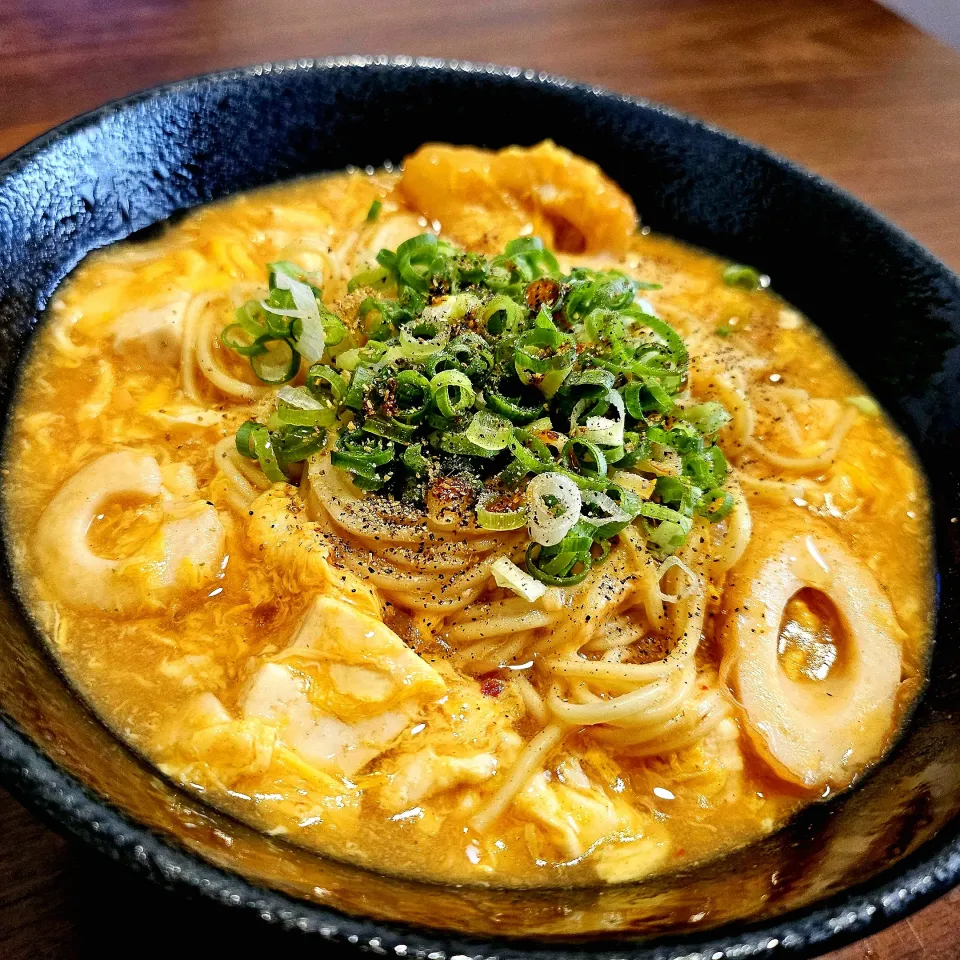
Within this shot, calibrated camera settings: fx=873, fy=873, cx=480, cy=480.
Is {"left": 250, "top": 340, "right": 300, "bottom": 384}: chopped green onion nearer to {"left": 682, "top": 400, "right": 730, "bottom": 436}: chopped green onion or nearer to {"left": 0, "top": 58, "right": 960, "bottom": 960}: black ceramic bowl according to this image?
{"left": 0, "top": 58, "right": 960, "bottom": 960}: black ceramic bowl

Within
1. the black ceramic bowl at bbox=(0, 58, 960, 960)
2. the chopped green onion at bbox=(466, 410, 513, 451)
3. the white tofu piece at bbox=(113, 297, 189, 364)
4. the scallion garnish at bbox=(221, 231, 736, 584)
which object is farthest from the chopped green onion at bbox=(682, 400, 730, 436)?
the white tofu piece at bbox=(113, 297, 189, 364)

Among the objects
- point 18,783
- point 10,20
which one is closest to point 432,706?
point 18,783

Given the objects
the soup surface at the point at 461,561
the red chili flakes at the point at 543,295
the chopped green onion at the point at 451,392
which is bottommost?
the soup surface at the point at 461,561

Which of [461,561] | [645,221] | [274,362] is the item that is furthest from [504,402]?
[645,221]

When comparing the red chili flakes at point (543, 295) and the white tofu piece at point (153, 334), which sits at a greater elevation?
the red chili flakes at point (543, 295)

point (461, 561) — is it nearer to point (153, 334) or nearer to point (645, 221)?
point (153, 334)

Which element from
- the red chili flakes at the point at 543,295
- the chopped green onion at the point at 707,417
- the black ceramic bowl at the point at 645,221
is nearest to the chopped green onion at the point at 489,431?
the red chili flakes at the point at 543,295

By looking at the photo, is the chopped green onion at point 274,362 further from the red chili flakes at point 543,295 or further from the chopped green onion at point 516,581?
the chopped green onion at point 516,581
